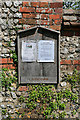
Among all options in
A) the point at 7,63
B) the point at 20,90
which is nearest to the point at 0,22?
the point at 7,63

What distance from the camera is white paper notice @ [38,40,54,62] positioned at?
2736mm

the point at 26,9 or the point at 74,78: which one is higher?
the point at 26,9

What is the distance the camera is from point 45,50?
8.99 ft

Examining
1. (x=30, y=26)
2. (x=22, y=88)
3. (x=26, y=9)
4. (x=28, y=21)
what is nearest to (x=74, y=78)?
(x=22, y=88)

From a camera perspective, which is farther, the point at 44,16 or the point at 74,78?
the point at 74,78

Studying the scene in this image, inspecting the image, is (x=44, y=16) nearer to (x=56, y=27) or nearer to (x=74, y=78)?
(x=56, y=27)

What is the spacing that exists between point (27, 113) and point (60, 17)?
2.13 metres

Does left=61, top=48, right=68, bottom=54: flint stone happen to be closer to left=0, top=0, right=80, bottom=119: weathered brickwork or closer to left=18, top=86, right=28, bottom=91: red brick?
left=0, top=0, right=80, bottom=119: weathered brickwork

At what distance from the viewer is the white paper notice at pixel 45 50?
2736 millimetres

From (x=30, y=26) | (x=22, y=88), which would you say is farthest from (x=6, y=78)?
(x=30, y=26)

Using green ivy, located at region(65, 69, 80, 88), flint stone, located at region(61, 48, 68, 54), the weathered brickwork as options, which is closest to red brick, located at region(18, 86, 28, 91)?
the weathered brickwork

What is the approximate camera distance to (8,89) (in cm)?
284

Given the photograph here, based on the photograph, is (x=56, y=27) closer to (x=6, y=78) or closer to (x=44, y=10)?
(x=44, y=10)

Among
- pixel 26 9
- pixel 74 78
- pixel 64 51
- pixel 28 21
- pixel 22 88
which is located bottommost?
pixel 22 88
